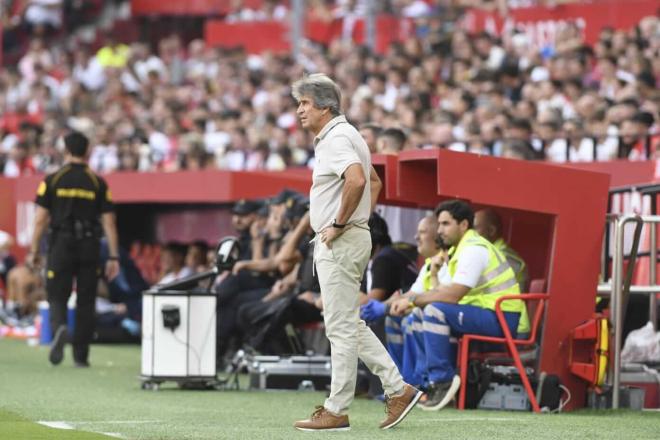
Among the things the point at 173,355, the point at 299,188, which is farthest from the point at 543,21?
the point at 173,355

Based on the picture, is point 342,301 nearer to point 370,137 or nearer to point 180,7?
point 370,137

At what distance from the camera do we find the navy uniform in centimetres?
1367

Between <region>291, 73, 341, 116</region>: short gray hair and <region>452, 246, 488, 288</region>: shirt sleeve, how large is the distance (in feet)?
6.38

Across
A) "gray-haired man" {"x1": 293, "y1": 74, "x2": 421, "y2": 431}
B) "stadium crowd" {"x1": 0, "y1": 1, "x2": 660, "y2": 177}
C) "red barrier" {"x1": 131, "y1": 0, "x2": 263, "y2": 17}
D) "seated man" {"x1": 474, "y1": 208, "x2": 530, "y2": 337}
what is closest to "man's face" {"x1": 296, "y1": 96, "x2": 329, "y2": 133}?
"gray-haired man" {"x1": 293, "y1": 74, "x2": 421, "y2": 431}

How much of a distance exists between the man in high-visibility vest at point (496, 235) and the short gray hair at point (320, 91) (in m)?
→ 2.78

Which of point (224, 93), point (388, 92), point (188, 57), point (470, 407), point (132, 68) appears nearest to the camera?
point (470, 407)

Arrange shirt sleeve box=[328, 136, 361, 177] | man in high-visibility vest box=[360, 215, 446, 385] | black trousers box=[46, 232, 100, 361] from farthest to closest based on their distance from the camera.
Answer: black trousers box=[46, 232, 100, 361]
man in high-visibility vest box=[360, 215, 446, 385]
shirt sleeve box=[328, 136, 361, 177]

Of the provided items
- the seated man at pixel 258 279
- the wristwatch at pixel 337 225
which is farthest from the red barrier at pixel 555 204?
the seated man at pixel 258 279

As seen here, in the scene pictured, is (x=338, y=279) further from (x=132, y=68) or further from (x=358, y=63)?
(x=132, y=68)

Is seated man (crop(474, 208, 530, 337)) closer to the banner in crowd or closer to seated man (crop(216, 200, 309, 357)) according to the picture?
seated man (crop(216, 200, 309, 357))

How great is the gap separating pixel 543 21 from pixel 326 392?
1233cm

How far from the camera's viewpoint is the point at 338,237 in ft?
28.0

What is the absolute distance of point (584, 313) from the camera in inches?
416

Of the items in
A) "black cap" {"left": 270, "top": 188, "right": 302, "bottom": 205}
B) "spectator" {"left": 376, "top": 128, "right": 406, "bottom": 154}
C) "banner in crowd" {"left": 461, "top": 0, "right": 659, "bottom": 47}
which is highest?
"banner in crowd" {"left": 461, "top": 0, "right": 659, "bottom": 47}
